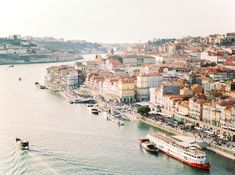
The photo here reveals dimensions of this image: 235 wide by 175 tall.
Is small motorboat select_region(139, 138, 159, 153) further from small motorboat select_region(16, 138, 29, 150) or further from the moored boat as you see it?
small motorboat select_region(16, 138, 29, 150)

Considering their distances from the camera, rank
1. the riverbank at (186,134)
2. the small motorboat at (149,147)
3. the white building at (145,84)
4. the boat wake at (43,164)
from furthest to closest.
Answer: the white building at (145,84)
the small motorboat at (149,147)
the riverbank at (186,134)
the boat wake at (43,164)

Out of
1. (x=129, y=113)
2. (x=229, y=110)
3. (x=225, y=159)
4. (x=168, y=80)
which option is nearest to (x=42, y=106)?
(x=129, y=113)

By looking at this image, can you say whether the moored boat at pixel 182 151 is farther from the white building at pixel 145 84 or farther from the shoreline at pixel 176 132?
the white building at pixel 145 84

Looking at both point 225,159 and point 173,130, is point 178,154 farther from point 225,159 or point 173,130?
point 173,130

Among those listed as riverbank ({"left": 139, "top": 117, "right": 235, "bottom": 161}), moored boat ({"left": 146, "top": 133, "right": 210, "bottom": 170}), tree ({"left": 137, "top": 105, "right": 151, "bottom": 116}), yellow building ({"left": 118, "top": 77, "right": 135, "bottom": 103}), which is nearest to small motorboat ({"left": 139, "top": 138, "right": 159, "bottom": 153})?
moored boat ({"left": 146, "top": 133, "right": 210, "bottom": 170})

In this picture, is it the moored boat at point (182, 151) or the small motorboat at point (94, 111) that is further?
the small motorboat at point (94, 111)

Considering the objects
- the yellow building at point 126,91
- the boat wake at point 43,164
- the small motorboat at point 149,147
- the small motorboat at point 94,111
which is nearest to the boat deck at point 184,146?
the small motorboat at point 149,147
